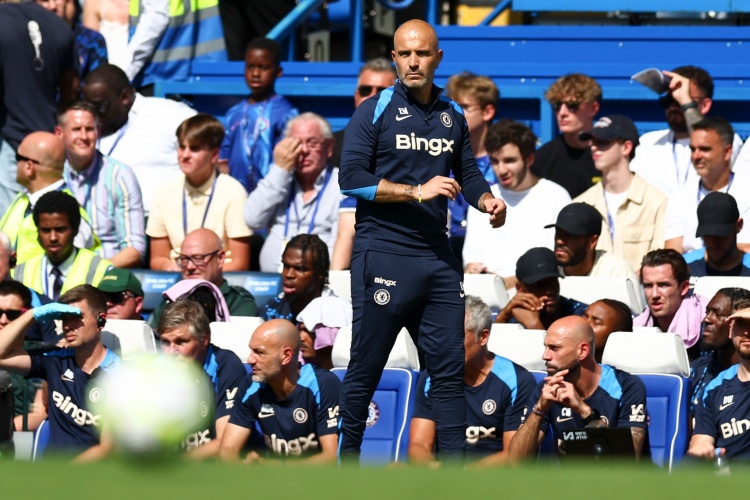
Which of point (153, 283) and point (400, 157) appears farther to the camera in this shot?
point (153, 283)

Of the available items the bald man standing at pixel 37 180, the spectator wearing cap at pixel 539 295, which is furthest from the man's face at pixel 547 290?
the bald man standing at pixel 37 180

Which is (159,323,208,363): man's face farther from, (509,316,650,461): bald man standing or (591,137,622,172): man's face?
(591,137,622,172): man's face

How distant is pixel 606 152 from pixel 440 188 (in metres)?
3.54

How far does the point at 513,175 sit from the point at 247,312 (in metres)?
1.90

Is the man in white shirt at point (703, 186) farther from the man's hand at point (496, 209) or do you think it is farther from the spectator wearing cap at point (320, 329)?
the man's hand at point (496, 209)

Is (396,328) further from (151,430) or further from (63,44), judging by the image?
(63,44)

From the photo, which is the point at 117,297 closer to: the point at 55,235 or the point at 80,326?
the point at 55,235

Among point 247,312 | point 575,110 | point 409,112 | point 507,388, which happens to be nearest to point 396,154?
point 409,112

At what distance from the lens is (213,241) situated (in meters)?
8.40

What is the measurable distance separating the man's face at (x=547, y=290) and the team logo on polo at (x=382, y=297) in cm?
231

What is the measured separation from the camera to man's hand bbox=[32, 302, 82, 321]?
695cm

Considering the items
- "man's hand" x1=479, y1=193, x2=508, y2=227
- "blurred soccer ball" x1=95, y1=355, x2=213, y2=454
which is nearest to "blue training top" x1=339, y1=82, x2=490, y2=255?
"man's hand" x1=479, y1=193, x2=508, y2=227

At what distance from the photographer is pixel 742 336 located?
21.2ft

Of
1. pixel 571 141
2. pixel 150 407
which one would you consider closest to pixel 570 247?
pixel 571 141
